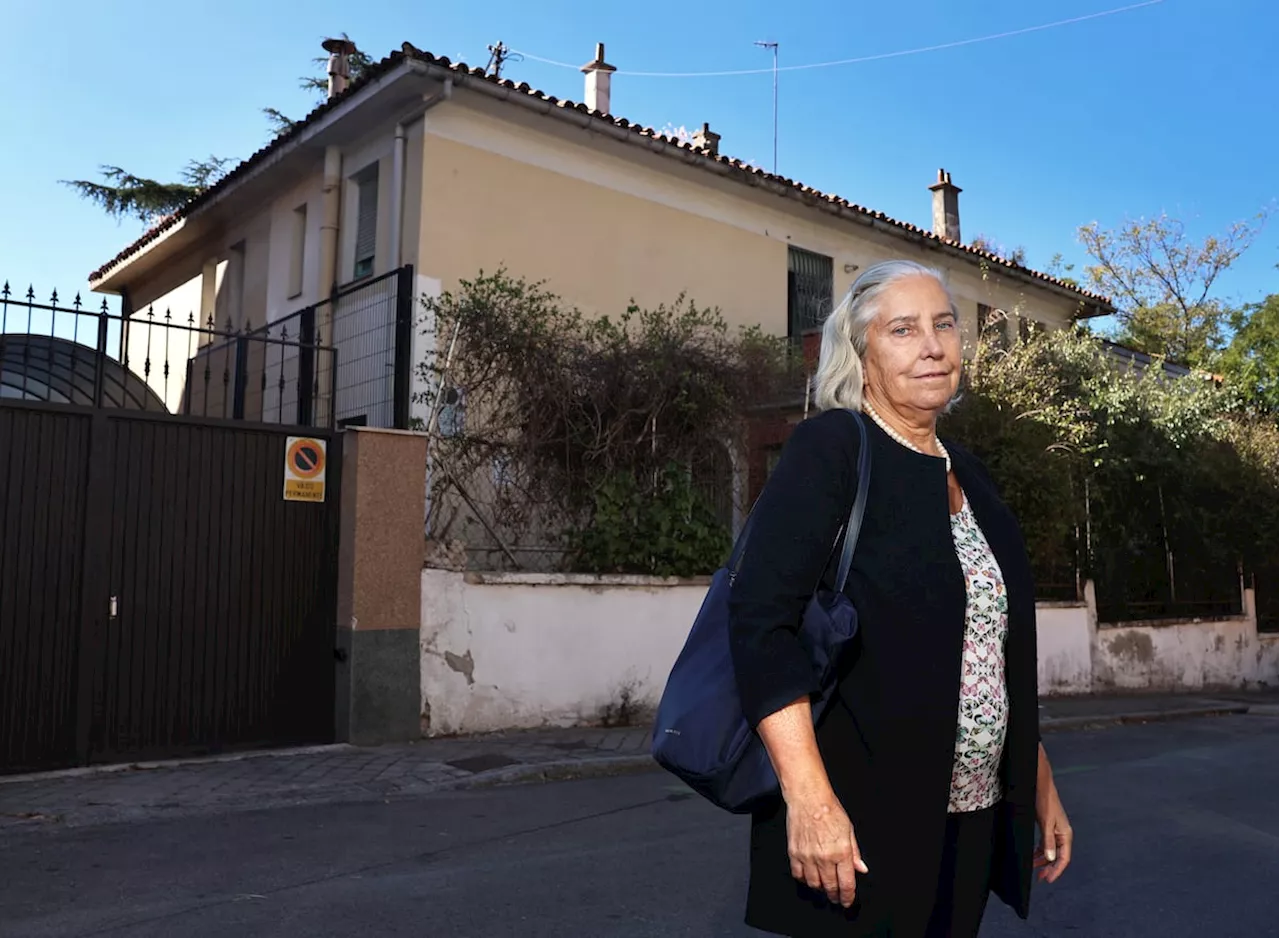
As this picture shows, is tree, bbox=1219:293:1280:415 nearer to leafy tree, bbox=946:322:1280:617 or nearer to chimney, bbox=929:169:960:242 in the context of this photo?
leafy tree, bbox=946:322:1280:617

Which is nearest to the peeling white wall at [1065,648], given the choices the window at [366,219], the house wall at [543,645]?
the house wall at [543,645]

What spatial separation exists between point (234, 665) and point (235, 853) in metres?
3.02

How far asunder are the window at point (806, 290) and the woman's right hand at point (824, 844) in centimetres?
1509

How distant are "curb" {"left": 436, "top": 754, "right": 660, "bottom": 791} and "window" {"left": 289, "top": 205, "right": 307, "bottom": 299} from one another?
357 inches

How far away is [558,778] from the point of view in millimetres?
7922

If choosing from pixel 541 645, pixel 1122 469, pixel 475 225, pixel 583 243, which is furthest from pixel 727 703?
pixel 1122 469

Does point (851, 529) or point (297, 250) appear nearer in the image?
point (851, 529)

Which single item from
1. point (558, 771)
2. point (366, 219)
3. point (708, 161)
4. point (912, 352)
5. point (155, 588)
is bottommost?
point (558, 771)

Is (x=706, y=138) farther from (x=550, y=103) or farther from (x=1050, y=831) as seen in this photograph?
(x=1050, y=831)

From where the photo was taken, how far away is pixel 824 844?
1.70 m

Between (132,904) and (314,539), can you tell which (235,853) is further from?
(314,539)

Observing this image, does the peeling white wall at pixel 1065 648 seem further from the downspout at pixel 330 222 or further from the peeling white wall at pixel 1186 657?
the downspout at pixel 330 222

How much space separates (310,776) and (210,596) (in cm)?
170

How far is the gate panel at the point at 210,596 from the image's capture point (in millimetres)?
7879
